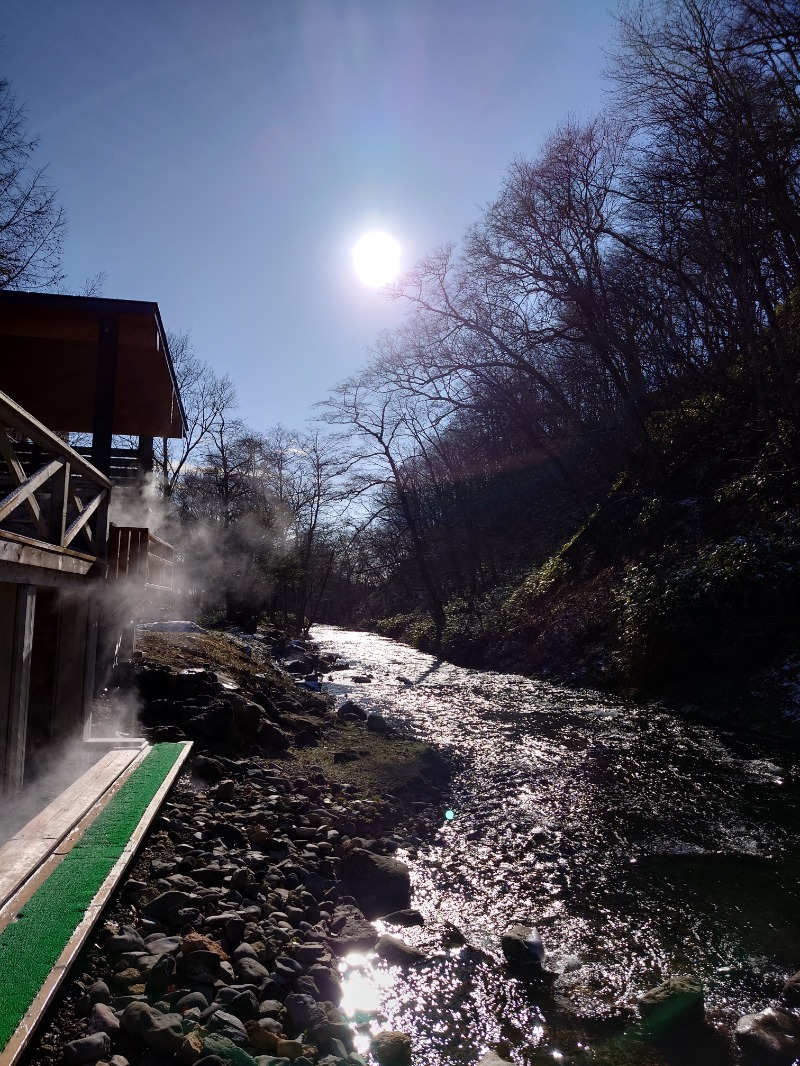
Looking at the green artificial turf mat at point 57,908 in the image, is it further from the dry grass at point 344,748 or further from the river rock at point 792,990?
the river rock at point 792,990

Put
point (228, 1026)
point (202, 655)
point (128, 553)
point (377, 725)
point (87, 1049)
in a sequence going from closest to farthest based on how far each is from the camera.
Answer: point (87, 1049)
point (228, 1026)
point (128, 553)
point (377, 725)
point (202, 655)

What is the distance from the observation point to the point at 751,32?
11.9 metres

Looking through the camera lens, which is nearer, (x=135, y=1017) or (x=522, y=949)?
(x=135, y=1017)

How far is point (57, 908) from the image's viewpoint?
341cm

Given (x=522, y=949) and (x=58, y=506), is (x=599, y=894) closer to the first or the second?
(x=522, y=949)

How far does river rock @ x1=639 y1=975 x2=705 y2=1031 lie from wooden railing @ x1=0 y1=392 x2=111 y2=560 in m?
4.28

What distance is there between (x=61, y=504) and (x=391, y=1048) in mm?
4176

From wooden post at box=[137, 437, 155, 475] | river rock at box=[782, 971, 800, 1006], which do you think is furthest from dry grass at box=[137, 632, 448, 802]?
river rock at box=[782, 971, 800, 1006]

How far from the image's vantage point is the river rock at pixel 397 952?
161 inches

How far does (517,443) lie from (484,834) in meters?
23.7

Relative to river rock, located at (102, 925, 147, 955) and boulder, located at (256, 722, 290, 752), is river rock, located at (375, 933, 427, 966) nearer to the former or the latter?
river rock, located at (102, 925, 147, 955)

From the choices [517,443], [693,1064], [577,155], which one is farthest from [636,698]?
[517,443]

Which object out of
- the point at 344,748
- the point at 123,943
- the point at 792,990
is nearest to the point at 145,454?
the point at 344,748

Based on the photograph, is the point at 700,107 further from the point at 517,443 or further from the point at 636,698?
the point at 517,443
